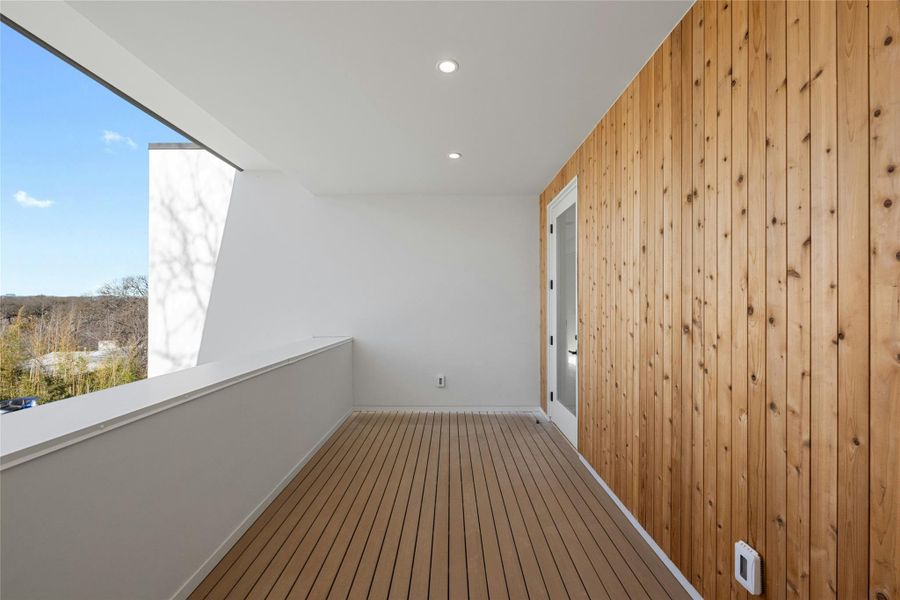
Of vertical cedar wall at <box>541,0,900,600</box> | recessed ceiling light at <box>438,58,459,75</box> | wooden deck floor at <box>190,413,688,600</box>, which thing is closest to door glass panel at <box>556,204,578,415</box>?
wooden deck floor at <box>190,413,688,600</box>

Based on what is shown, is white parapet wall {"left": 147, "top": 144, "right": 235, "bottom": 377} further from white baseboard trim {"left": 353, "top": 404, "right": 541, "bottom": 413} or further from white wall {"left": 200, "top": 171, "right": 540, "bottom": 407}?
white baseboard trim {"left": 353, "top": 404, "right": 541, "bottom": 413}

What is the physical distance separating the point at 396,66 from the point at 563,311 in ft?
8.97

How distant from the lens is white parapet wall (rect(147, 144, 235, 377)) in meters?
4.84

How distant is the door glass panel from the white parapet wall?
13.1ft

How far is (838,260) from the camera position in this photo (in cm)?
103

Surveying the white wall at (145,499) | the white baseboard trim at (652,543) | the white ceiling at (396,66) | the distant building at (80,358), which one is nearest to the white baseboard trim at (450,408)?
the white baseboard trim at (652,543)

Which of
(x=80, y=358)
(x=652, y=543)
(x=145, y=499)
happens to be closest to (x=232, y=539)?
(x=145, y=499)

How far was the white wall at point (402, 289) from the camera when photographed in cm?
471

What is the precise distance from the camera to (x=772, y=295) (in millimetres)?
1255

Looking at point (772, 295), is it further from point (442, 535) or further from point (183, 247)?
point (183, 247)

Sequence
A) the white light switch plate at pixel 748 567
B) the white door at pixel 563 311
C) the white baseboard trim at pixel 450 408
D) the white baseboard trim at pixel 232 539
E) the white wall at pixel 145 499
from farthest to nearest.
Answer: the white baseboard trim at pixel 450 408 < the white door at pixel 563 311 < the white baseboard trim at pixel 232 539 < the white light switch plate at pixel 748 567 < the white wall at pixel 145 499

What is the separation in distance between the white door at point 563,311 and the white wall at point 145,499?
2530 millimetres

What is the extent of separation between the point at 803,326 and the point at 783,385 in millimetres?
205

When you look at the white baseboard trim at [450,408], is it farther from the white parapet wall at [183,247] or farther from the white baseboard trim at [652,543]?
the white parapet wall at [183,247]
